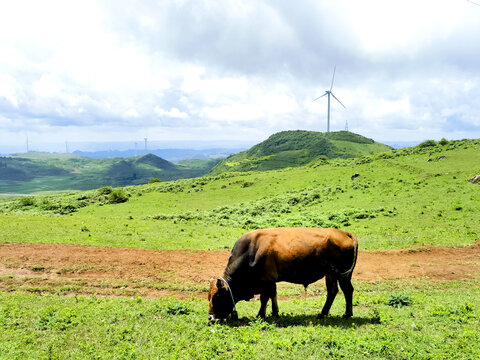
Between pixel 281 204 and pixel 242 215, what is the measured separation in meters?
6.73

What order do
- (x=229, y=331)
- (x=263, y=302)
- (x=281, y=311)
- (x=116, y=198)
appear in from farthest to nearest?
(x=116, y=198)
(x=281, y=311)
(x=263, y=302)
(x=229, y=331)

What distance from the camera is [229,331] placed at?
9.51m

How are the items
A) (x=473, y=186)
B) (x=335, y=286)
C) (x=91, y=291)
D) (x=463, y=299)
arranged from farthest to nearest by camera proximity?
1. (x=473, y=186)
2. (x=91, y=291)
3. (x=463, y=299)
4. (x=335, y=286)

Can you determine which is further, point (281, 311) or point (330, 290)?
point (281, 311)

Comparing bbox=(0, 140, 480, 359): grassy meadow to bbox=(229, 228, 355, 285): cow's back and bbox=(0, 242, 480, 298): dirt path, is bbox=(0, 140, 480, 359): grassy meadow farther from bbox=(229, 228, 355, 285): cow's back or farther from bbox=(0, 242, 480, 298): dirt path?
bbox=(229, 228, 355, 285): cow's back

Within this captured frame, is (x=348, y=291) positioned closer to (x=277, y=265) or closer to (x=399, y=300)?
(x=277, y=265)

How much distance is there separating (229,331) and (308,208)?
105ft

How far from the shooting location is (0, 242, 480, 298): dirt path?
48.9ft

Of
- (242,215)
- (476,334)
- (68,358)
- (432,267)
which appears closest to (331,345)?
(476,334)

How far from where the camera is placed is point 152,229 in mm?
30172

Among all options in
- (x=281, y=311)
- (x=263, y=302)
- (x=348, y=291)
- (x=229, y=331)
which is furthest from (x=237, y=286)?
(x=348, y=291)

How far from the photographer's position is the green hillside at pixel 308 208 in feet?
82.6

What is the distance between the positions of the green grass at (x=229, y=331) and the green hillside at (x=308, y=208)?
12536 mm

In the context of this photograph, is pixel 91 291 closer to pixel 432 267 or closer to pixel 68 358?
pixel 68 358
